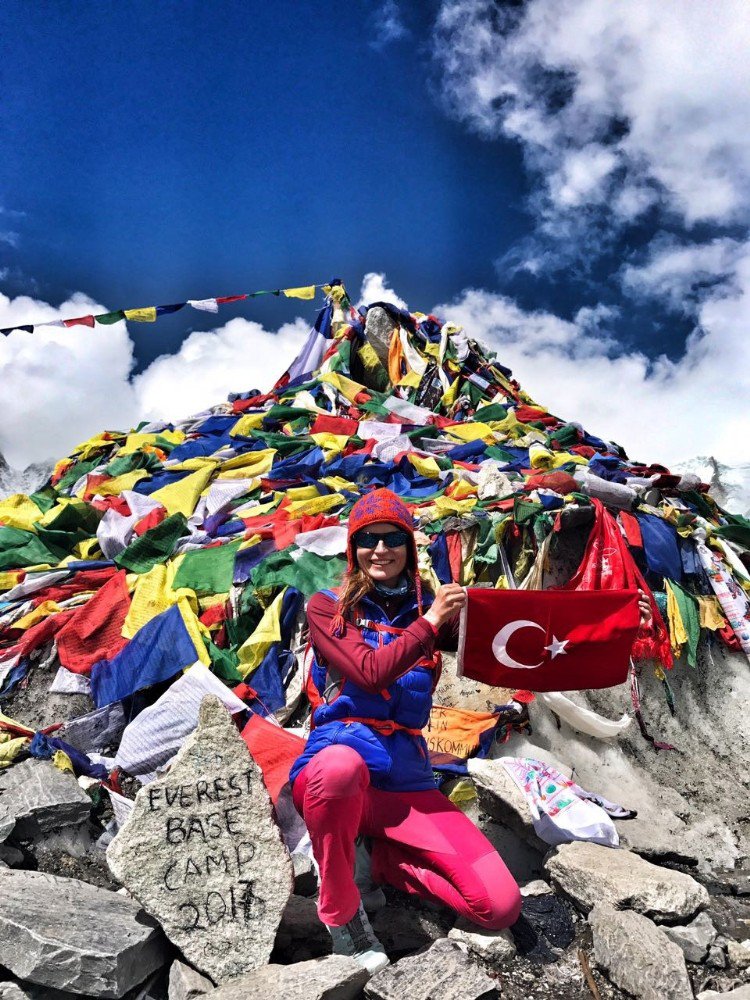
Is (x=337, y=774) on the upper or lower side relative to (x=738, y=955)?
upper

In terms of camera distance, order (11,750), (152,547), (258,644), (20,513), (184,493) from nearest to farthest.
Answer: (11,750) < (258,644) < (152,547) < (184,493) < (20,513)

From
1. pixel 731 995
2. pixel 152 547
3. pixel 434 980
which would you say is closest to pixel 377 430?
pixel 152 547

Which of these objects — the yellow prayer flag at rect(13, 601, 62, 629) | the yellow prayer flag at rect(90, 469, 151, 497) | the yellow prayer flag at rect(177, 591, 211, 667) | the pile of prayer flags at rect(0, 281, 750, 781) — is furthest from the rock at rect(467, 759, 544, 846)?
the yellow prayer flag at rect(90, 469, 151, 497)

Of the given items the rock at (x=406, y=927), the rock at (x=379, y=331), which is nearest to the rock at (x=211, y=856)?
the rock at (x=406, y=927)

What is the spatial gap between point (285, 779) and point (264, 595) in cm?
182

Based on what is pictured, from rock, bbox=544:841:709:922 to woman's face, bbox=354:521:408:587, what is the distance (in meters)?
1.81

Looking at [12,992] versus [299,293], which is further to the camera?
[299,293]

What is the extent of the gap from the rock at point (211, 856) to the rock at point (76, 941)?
0.16 m

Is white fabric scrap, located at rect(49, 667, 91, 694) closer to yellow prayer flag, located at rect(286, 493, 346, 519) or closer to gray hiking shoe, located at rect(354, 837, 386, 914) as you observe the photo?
yellow prayer flag, located at rect(286, 493, 346, 519)

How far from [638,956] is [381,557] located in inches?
81.1

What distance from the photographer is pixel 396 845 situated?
3.28 metres

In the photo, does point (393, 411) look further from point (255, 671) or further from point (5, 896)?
point (5, 896)

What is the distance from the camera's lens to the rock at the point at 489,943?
3111mm

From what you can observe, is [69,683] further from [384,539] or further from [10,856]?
[384,539]
